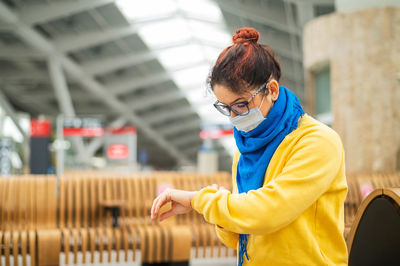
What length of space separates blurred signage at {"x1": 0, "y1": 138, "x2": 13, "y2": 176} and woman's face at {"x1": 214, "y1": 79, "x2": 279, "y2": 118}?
39.3 ft

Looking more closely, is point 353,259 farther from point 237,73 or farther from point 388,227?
point 237,73

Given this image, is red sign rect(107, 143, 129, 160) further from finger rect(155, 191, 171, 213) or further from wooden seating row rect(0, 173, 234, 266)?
finger rect(155, 191, 171, 213)

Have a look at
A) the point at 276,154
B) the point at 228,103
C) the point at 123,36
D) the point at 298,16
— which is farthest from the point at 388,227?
the point at 123,36

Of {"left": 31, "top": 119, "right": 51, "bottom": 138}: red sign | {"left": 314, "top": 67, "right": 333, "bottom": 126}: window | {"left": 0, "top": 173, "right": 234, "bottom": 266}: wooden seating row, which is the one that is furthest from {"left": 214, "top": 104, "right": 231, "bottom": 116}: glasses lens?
{"left": 31, "top": 119, "right": 51, "bottom": 138}: red sign

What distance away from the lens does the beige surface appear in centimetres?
688

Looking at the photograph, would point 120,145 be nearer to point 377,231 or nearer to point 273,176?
point 377,231

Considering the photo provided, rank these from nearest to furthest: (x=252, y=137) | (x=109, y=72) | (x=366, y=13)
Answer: (x=252, y=137) → (x=366, y=13) → (x=109, y=72)

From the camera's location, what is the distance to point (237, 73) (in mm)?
1383

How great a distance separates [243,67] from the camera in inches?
54.5

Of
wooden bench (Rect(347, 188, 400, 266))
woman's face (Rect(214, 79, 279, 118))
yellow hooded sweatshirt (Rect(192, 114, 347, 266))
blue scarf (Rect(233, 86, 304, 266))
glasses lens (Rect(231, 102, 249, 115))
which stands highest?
woman's face (Rect(214, 79, 279, 118))

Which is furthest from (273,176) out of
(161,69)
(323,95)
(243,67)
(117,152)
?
(161,69)

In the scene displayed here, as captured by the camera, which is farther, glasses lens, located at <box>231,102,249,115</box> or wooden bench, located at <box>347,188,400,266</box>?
wooden bench, located at <box>347,188,400,266</box>

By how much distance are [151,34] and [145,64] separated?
13.2 feet

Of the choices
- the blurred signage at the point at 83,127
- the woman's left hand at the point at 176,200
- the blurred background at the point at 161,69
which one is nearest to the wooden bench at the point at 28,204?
the blurred background at the point at 161,69
